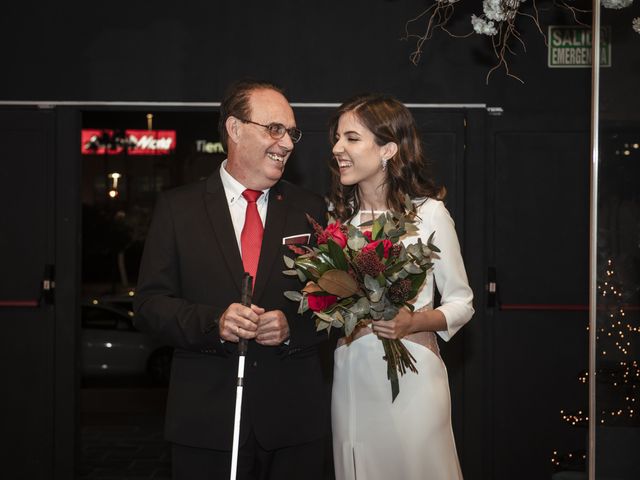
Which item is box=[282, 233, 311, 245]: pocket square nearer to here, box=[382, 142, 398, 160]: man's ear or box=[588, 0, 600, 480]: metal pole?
box=[382, 142, 398, 160]: man's ear

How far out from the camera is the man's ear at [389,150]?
3.22 m

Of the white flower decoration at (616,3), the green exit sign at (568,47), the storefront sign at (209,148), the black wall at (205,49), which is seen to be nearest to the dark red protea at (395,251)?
the white flower decoration at (616,3)

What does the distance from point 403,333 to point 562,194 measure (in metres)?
3.30

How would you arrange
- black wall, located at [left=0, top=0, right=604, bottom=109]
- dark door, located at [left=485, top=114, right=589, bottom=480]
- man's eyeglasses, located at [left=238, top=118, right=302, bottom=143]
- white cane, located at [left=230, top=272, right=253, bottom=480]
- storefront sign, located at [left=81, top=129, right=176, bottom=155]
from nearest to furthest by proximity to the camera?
white cane, located at [left=230, top=272, right=253, bottom=480]
man's eyeglasses, located at [left=238, top=118, right=302, bottom=143]
black wall, located at [left=0, top=0, right=604, bottom=109]
dark door, located at [left=485, top=114, right=589, bottom=480]
storefront sign, located at [left=81, top=129, right=176, bottom=155]

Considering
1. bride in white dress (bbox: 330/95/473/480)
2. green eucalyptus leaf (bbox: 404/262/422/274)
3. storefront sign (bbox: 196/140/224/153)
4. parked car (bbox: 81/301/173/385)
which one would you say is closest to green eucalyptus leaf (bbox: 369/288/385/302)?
green eucalyptus leaf (bbox: 404/262/422/274)

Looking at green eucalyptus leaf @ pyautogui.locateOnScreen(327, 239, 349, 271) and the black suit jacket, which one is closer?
green eucalyptus leaf @ pyautogui.locateOnScreen(327, 239, 349, 271)

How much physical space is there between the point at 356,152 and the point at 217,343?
33.2 inches

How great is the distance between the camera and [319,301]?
9.01 ft

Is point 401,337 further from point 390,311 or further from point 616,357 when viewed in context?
point 616,357

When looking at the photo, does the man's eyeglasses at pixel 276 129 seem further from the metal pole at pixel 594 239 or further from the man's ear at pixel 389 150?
the metal pole at pixel 594 239

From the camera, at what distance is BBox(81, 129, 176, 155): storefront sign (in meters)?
11.4

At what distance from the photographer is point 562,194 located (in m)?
5.96

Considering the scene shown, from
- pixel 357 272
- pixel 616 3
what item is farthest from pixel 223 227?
pixel 616 3

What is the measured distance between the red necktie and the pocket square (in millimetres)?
86
